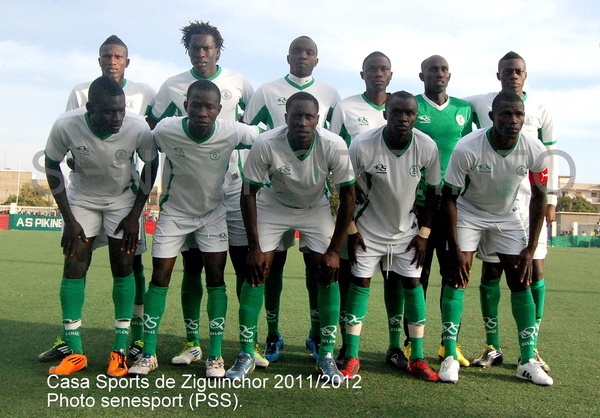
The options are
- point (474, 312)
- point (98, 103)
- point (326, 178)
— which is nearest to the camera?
point (98, 103)

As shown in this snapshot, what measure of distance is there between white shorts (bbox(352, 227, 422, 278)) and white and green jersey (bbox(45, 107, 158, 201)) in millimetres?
1916

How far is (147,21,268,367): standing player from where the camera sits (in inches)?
193

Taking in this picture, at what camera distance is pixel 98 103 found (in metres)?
4.29

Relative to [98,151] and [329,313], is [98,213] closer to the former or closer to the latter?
[98,151]

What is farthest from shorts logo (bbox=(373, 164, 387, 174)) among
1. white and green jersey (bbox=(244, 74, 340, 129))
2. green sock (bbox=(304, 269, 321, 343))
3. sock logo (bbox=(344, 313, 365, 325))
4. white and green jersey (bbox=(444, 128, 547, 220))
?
green sock (bbox=(304, 269, 321, 343))

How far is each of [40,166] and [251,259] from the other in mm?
2184

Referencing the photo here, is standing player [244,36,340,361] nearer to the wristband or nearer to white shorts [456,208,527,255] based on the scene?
the wristband

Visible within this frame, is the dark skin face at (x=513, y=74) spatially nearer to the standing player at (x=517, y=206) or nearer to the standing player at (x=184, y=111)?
the standing player at (x=517, y=206)

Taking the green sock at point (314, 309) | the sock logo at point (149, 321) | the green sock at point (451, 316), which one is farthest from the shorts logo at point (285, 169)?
the green sock at point (451, 316)

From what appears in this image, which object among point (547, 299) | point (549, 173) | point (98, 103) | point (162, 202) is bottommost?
point (547, 299)

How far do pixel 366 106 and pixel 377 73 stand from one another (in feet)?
1.03

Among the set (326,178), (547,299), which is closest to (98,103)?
(326,178)

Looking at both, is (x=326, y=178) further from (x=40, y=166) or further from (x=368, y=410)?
(x=40, y=166)

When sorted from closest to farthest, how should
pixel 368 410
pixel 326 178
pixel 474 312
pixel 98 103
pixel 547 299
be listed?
pixel 368 410, pixel 98 103, pixel 326 178, pixel 474 312, pixel 547 299
